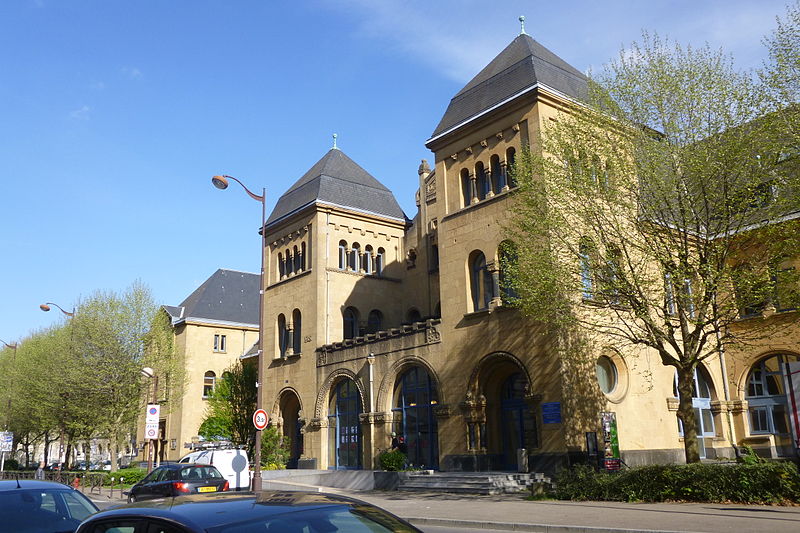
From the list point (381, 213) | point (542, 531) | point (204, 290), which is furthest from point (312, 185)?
point (542, 531)

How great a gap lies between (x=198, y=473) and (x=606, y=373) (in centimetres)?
1593

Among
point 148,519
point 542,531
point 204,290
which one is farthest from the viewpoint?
point 204,290

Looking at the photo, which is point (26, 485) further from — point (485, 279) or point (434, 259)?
point (434, 259)

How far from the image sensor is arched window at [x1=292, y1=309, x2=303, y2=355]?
3931 centimetres

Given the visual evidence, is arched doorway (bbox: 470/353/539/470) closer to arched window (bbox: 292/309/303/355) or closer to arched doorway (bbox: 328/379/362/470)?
arched doorway (bbox: 328/379/362/470)

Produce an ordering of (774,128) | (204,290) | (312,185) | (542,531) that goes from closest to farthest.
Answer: (542,531) → (774,128) → (312,185) → (204,290)

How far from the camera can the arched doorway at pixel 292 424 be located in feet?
128

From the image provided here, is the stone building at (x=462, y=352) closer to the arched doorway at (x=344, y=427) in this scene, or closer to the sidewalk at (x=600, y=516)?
the arched doorway at (x=344, y=427)

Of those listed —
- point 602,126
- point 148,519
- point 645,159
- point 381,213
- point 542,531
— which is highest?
point 381,213

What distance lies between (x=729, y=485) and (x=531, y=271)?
7883 mm

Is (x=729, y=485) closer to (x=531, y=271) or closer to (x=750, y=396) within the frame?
(x=531, y=271)

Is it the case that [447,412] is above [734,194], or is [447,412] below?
below

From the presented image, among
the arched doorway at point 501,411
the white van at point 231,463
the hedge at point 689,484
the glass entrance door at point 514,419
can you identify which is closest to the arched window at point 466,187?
the arched doorway at point 501,411

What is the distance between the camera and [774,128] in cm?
1942
